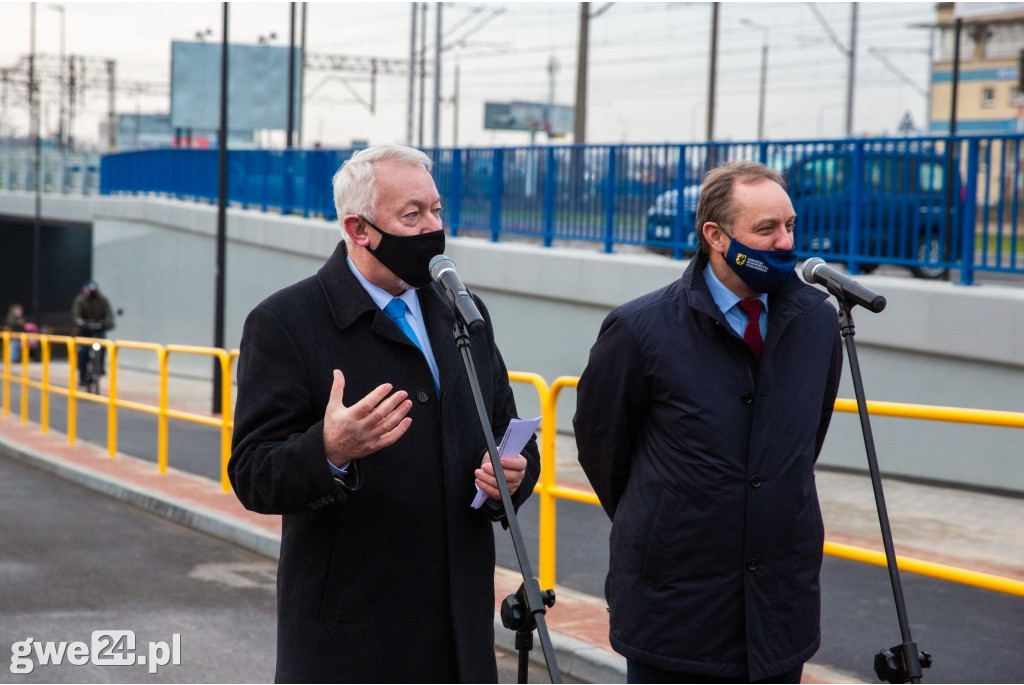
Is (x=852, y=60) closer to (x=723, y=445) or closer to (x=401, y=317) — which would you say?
(x=723, y=445)

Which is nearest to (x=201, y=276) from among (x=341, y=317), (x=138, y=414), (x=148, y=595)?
(x=138, y=414)

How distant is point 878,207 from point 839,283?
8659mm

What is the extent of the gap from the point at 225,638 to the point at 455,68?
64.9 m

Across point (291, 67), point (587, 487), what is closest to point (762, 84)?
point (291, 67)

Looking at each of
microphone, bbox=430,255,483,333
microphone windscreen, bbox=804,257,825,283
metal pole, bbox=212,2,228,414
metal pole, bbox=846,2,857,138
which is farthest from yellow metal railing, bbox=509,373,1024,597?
metal pole, bbox=846,2,857,138

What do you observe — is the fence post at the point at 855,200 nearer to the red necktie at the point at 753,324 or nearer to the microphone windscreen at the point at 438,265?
the red necktie at the point at 753,324

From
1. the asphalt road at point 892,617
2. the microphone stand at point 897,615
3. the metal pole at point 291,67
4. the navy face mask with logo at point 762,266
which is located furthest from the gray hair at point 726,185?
the metal pole at point 291,67

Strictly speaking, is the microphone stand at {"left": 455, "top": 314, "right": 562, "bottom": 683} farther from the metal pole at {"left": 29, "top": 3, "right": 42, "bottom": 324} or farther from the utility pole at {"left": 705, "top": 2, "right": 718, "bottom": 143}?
the metal pole at {"left": 29, "top": 3, "right": 42, "bottom": 324}

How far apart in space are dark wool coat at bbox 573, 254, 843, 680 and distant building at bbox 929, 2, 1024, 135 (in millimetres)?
56520

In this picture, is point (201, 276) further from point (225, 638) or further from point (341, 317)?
point (341, 317)

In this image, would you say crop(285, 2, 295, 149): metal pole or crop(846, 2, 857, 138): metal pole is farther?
crop(846, 2, 857, 138): metal pole

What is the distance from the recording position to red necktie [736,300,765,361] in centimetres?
320

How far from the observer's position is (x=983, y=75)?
6475 cm

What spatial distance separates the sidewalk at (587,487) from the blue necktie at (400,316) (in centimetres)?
281
